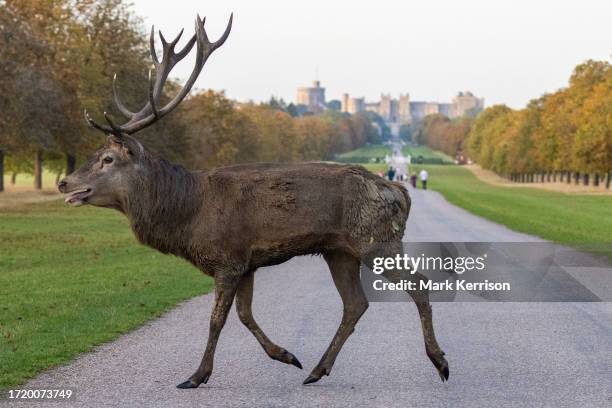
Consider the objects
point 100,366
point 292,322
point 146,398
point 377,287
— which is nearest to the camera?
point 146,398

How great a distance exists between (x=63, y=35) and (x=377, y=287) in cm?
4350

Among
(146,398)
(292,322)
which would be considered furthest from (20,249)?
(146,398)

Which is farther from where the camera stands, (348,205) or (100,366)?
(100,366)

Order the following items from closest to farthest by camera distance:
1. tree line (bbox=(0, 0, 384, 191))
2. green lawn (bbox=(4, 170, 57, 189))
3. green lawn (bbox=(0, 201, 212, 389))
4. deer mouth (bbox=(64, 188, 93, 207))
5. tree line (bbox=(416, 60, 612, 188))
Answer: deer mouth (bbox=(64, 188, 93, 207)) < green lawn (bbox=(0, 201, 212, 389)) < tree line (bbox=(0, 0, 384, 191)) < tree line (bbox=(416, 60, 612, 188)) < green lawn (bbox=(4, 170, 57, 189))

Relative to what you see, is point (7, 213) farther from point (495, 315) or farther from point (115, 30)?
point (495, 315)

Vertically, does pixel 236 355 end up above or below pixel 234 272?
below

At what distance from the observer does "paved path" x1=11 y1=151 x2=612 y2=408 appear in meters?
7.12

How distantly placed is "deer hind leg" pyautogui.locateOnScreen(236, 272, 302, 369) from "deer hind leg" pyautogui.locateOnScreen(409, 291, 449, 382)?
3.66 ft

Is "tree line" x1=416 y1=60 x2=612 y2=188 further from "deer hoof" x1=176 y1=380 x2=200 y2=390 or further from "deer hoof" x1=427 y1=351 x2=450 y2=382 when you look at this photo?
"deer hoof" x1=176 y1=380 x2=200 y2=390

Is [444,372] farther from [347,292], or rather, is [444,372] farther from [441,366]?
[347,292]

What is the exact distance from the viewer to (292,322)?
10.9 m

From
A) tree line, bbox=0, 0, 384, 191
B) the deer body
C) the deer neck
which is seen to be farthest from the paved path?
tree line, bbox=0, 0, 384, 191

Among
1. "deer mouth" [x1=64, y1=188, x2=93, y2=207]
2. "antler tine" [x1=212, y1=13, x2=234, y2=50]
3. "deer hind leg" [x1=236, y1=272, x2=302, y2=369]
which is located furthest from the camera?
"antler tine" [x1=212, y1=13, x2=234, y2=50]

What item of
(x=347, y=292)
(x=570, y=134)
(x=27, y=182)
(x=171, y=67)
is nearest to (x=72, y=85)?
(x=570, y=134)
